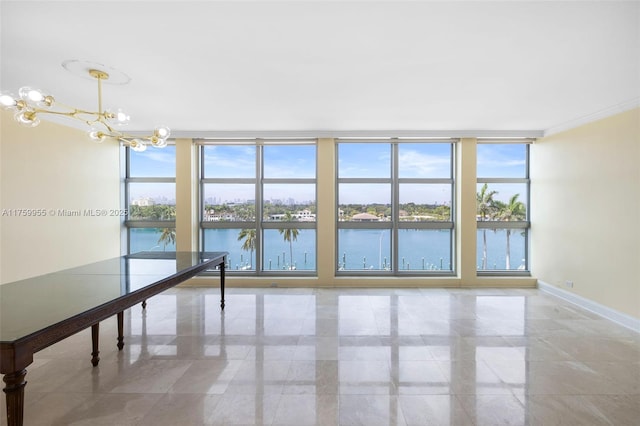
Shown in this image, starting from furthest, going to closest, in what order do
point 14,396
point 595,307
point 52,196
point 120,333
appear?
point 52,196
point 595,307
point 120,333
point 14,396

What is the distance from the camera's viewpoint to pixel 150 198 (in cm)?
602

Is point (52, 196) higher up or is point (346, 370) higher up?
point (52, 196)

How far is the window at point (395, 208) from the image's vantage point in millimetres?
5898

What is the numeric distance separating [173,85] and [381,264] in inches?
183

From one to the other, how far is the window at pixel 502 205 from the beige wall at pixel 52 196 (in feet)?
23.6

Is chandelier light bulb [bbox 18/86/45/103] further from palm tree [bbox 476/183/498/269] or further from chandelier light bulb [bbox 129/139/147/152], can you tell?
palm tree [bbox 476/183/498/269]

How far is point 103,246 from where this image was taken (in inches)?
212

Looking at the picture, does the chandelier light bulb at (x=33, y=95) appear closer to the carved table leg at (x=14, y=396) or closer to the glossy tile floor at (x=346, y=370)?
the carved table leg at (x=14, y=396)

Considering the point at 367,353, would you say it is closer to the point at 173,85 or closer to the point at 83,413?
the point at 83,413

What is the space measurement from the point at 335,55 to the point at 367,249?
13.2 ft

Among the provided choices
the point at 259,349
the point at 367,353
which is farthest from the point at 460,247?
the point at 259,349

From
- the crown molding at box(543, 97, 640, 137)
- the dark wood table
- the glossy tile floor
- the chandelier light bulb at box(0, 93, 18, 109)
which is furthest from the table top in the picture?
the crown molding at box(543, 97, 640, 137)

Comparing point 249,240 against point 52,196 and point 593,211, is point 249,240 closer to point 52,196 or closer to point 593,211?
point 52,196

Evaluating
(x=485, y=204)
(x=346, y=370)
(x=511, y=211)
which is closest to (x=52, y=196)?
(x=346, y=370)
